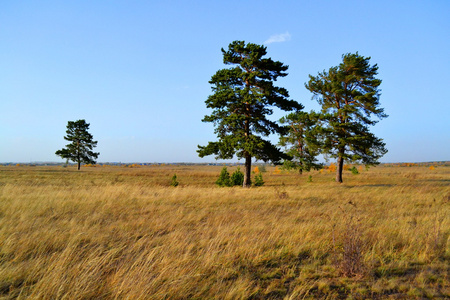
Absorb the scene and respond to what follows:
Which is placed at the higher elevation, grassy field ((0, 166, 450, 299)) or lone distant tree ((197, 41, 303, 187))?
lone distant tree ((197, 41, 303, 187))

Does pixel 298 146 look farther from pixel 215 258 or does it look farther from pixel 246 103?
pixel 215 258

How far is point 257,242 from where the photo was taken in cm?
423

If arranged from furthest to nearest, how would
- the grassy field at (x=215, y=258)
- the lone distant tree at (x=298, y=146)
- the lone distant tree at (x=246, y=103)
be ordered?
the lone distant tree at (x=298, y=146) < the lone distant tree at (x=246, y=103) < the grassy field at (x=215, y=258)

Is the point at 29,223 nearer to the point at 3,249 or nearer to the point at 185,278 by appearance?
the point at 3,249

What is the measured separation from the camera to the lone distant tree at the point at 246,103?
1666 cm

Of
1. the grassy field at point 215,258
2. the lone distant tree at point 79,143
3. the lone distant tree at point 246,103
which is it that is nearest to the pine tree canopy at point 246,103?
the lone distant tree at point 246,103

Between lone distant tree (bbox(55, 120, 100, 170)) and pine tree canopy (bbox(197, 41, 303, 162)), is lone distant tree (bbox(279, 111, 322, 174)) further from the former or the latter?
lone distant tree (bbox(55, 120, 100, 170))

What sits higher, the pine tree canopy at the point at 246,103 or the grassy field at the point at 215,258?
the pine tree canopy at the point at 246,103

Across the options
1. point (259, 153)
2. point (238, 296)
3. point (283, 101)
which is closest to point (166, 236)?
point (238, 296)

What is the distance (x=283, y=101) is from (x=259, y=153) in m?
4.19

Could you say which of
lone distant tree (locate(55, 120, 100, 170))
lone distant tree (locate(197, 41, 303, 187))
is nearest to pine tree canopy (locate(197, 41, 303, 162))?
lone distant tree (locate(197, 41, 303, 187))

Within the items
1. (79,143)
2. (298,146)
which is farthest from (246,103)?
(79,143)

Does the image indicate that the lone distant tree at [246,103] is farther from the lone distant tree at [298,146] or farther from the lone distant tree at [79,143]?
the lone distant tree at [79,143]

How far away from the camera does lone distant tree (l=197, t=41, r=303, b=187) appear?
16.7 meters
